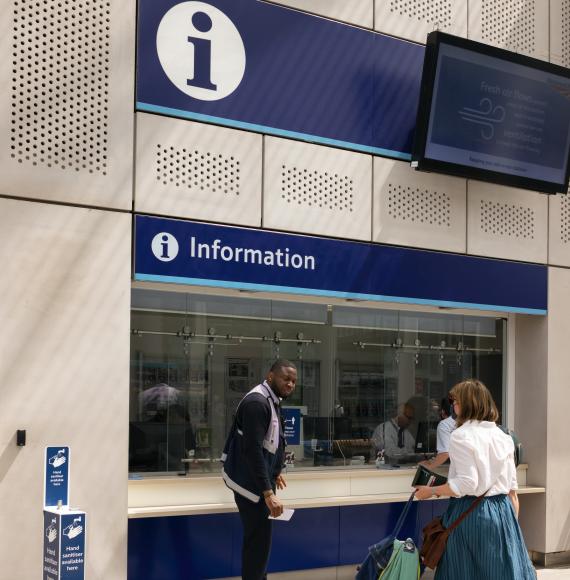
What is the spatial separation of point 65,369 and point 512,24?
6134 mm

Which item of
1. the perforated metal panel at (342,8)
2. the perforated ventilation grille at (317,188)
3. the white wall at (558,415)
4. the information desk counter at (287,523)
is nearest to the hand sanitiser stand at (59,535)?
the information desk counter at (287,523)

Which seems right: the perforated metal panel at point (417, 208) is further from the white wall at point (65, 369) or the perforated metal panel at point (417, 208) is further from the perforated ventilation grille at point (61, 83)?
the perforated ventilation grille at point (61, 83)

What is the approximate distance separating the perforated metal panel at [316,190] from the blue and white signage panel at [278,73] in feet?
0.46

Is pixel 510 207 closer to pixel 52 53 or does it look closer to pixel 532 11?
pixel 532 11

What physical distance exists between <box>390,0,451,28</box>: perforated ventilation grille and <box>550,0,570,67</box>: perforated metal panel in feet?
5.16

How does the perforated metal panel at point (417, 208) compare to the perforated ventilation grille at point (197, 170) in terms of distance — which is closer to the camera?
the perforated ventilation grille at point (197, 170)

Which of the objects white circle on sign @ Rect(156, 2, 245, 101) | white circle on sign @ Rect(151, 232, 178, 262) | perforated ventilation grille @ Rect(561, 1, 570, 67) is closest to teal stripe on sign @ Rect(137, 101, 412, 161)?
white circle on sign @ Rect(156, 2, 245, 101)

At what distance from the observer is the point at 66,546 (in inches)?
238

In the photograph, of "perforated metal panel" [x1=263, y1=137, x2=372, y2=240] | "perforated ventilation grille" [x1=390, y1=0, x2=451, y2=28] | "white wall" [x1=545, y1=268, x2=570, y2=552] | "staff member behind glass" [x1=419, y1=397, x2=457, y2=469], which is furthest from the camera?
"white wall" [x1=545, y1=268, x2=570, y2=552]

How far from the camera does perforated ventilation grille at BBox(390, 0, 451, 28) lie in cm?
920

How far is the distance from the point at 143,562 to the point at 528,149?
550 cm

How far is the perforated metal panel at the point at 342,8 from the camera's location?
8477 mm

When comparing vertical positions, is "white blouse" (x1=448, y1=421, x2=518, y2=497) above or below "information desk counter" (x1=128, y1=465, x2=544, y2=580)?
above

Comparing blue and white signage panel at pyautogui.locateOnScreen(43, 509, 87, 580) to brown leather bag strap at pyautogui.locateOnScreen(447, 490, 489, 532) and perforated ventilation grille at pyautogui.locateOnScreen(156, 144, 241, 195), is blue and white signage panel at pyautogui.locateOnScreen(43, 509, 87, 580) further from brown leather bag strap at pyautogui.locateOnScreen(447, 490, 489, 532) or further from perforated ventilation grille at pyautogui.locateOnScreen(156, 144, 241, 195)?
perforated ventilation grille at pyautogui.locateOnScreen(156, 144, 241, 195)
